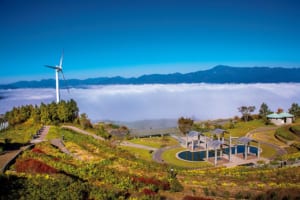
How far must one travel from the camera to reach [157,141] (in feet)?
208

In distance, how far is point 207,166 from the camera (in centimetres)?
4375

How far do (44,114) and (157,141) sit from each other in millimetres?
26277

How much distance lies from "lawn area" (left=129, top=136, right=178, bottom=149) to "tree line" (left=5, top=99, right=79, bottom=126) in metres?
17.5

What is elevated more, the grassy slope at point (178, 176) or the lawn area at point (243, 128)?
the grassy slope at point (178, 176)

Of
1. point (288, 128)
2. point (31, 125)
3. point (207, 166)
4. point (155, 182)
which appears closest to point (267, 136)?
point (288, 128)

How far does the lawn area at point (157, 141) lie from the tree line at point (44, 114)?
687 inches

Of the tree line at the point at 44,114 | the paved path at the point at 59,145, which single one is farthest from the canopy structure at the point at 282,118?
the paved path at the point at 59,145

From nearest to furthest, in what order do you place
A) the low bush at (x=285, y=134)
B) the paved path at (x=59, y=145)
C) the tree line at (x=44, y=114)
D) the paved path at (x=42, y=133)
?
the paved path at (x=59, y=145), the paved path at (x=42, y=133), the low bush at (x=285, y=134), the tree line at (x=44, y=114)

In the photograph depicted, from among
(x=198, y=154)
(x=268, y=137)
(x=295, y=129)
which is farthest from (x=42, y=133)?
(x=295, y=129)

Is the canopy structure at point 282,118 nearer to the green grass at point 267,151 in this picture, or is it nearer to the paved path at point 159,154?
the green grass at point 267,151

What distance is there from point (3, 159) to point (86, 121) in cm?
3928

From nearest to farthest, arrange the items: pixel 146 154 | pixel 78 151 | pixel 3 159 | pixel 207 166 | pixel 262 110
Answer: pixel 3 159 < pixel 78 151 < pixel 207 166 < pixel 146 154 < pixel 262 110

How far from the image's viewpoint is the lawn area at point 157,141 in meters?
59.8

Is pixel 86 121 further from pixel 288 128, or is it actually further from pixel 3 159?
pixel 288 128
